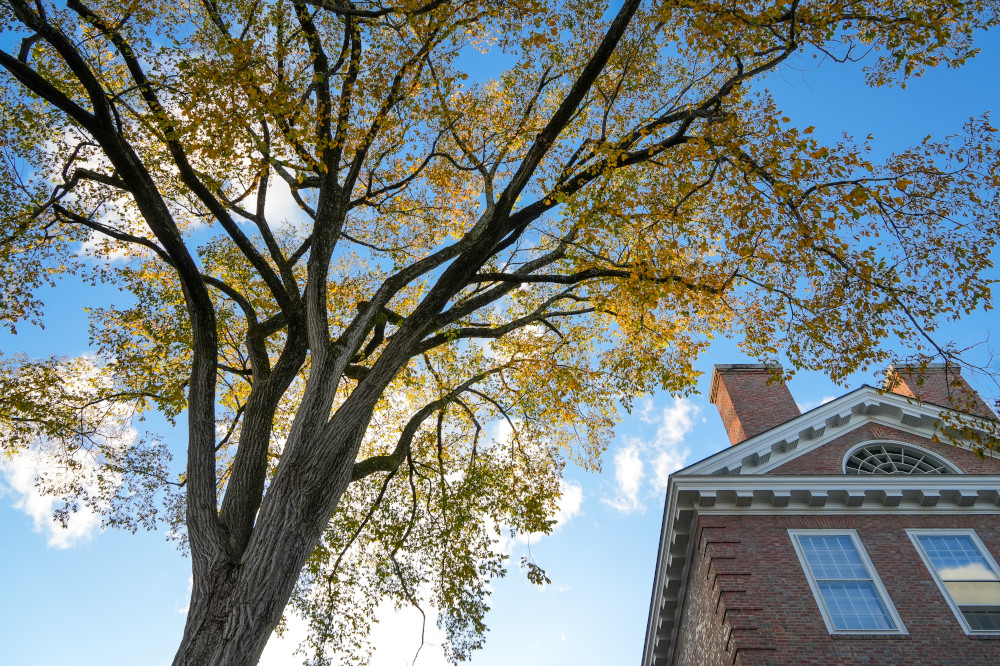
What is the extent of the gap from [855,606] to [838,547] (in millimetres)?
1244

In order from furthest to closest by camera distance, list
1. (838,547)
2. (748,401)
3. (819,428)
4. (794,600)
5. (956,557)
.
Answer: (748,401) < (819,428) < (838,547) < (956,557) < (794,600)

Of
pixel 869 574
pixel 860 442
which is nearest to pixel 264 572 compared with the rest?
pixel 869 574

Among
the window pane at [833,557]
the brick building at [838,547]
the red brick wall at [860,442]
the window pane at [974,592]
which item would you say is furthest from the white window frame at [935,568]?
the red brick wall at [860,442]

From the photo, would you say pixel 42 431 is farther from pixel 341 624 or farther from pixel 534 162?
pixel 534 162

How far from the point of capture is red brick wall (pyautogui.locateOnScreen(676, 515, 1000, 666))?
10.4m

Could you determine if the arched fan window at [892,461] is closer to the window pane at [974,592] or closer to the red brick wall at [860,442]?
the red brick wall at [860,442]

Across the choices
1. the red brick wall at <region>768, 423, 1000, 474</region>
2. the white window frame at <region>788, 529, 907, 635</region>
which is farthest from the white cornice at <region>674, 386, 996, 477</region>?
the white window frame at <region>788, 529, 907, 635</region>

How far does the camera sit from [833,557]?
39.1 feet

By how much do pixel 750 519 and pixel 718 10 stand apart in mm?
9900

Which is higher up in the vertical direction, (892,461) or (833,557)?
(892,461)

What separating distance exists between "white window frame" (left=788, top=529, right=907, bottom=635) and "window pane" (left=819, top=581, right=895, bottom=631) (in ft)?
0.26

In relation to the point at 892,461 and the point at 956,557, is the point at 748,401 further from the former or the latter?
the point at 956,557

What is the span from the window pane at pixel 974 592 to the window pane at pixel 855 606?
156 centimetres

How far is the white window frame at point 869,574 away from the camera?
1068 centimetres
